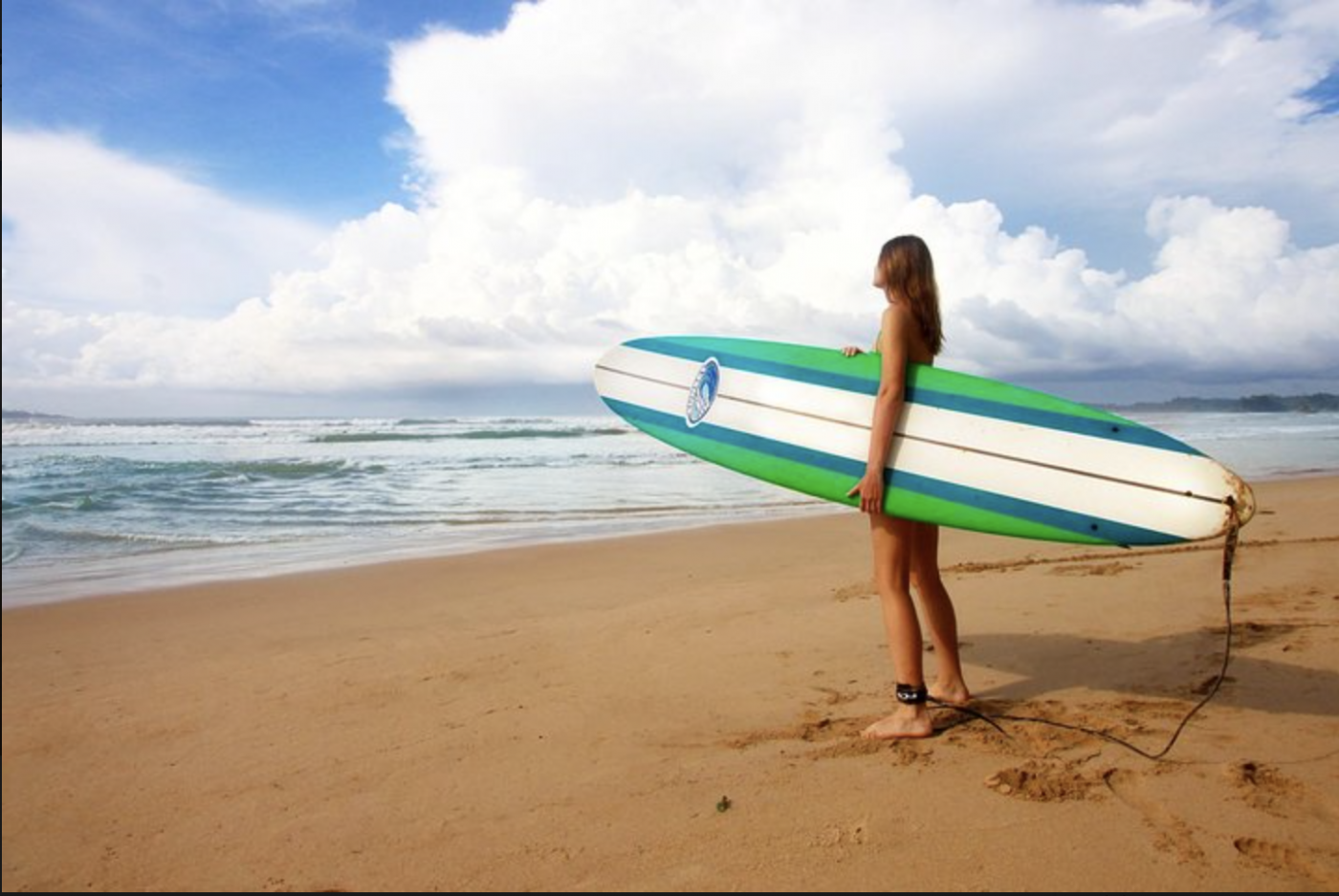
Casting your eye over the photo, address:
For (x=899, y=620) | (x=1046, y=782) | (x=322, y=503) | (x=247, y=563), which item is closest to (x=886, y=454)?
(x=899, y=620)

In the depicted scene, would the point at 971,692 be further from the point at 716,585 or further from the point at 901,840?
the point at 716,585

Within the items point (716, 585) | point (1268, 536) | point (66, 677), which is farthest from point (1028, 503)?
point (1268, 536)

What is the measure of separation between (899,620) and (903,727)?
1.05 feet

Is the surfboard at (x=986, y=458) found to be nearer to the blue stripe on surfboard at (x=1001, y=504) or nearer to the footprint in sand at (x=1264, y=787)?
the blue stripe on surfboard at (x=1001, y=504)

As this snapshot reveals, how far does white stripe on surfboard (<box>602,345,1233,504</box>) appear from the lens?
282 centimetres

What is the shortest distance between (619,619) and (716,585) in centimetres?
105

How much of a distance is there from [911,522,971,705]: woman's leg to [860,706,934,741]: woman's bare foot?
1.15 ft

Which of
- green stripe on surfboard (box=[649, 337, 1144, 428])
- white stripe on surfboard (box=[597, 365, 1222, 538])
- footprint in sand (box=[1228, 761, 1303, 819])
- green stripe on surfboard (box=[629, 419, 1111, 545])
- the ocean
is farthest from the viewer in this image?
the ocean

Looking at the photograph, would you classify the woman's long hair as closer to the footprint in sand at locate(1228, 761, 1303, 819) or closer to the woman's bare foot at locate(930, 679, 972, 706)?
the woman's bare foot at locate(930, 679, 972, 706)

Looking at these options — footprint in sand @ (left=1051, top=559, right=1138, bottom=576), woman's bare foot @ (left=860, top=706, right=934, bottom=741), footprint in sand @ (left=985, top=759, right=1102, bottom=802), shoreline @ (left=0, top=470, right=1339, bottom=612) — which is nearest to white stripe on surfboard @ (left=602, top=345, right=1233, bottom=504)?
woman's bare foot @ (left=860, top=706, right=934, bottom=741)

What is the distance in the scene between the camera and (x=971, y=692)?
304 centimetres

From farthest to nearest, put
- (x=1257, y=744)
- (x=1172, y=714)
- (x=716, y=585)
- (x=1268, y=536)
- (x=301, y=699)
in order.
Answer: (x=1268, y=536), (x=716, y=585), (x=301, y=699), (x=1172, y=714), (x=1257, y=744)

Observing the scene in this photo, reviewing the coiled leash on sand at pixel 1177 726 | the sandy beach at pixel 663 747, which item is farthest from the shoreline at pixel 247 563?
the coiled leash on sand at pixel 1177 726

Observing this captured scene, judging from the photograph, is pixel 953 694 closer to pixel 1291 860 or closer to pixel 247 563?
pixel 1291 860
